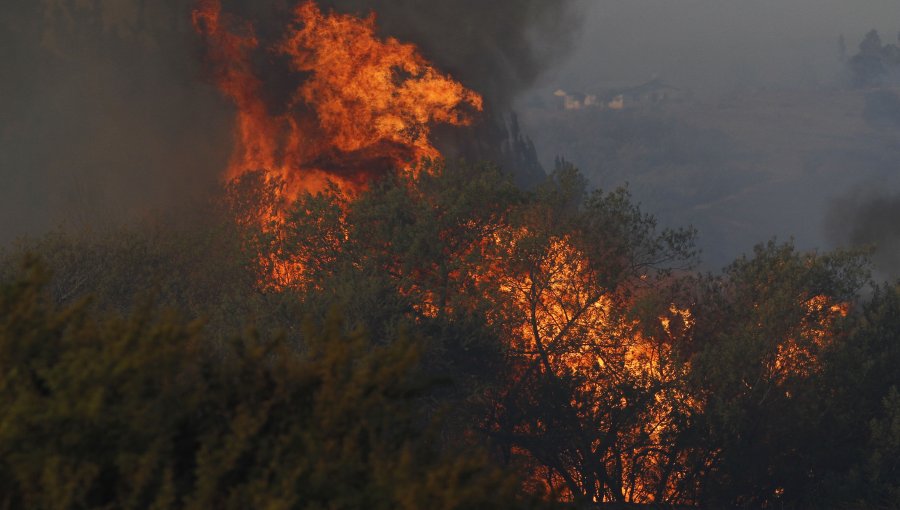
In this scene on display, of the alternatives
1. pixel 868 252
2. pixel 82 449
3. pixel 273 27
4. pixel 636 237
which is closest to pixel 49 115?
pixel 273 27

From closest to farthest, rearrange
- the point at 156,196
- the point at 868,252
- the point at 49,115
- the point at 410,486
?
the point at 410,486, the point at 868,252, the point at 156,196, the point at 49,115

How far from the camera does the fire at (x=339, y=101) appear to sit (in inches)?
2174

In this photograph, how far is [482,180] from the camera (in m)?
34.9

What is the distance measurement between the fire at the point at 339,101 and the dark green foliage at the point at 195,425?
142 feet

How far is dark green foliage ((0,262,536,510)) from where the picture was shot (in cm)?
1023

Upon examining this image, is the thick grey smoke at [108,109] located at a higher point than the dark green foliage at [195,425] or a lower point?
higher

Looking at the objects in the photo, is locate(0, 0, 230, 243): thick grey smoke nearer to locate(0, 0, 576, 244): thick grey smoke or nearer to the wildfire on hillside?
locate(0, 0, 576, 244): thick grey smoke

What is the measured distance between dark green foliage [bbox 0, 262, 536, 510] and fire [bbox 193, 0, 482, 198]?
43277 millimetres

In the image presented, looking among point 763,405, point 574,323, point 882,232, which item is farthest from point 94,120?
point 882,232

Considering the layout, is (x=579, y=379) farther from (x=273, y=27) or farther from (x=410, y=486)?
(x=273, y=27)

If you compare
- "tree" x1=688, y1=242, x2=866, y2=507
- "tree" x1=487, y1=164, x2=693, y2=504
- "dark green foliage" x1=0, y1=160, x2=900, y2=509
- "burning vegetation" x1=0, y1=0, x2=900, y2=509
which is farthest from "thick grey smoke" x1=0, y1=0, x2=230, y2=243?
"tree" x1=688, y1=242, x2=866, y2=507

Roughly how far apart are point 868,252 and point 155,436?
3373cm

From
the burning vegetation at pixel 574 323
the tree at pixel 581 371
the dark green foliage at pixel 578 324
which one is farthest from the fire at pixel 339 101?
the tree at pixel 581 371

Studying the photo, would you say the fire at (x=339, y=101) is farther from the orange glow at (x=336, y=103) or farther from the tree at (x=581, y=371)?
the tree at (x=581, y=371)
